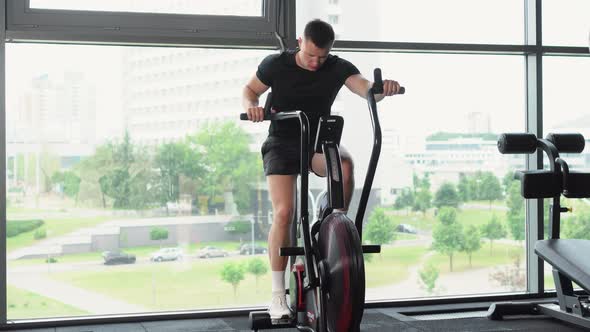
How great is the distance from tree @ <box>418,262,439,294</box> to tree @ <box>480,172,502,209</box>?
591mm

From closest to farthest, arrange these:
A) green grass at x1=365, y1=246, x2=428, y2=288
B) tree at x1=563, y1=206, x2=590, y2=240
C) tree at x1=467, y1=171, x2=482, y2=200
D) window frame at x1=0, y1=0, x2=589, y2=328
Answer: window frame at x1=0, y1=0, x2=589, y2=328
green grass at x1=365, y1=246, x2=428, y2=288
tree at x1=467, y1=171, x2=482, y2=200
tree at x1=563, y1=206, x2=590, y2=240

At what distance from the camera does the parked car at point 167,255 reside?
4684 mm

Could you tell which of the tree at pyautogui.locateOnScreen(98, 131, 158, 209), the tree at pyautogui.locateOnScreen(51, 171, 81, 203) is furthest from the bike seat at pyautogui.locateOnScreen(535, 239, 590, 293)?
the tree at pyautogui.locateOnScreen(51, 171, 81, 203)

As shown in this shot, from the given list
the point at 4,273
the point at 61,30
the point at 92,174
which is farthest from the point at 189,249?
the point at 61,30

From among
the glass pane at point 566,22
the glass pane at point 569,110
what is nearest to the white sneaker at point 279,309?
the glass pane at point 569,110

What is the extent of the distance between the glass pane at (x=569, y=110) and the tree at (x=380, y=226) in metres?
1.15

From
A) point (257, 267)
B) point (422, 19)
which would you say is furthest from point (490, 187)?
point (257, 267)

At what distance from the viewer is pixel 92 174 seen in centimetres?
460

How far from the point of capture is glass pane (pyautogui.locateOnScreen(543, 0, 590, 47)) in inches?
209

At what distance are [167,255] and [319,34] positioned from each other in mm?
1797

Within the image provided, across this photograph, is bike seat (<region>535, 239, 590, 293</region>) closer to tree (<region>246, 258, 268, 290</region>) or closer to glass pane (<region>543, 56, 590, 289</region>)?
glass pane (<region>543, 56, 590, 289</region>)

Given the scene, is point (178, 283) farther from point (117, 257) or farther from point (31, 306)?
point (31, 306)

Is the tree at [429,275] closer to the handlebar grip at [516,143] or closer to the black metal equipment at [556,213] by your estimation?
the black metal equipment at [556,213]

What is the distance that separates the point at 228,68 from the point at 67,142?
1053 mm
